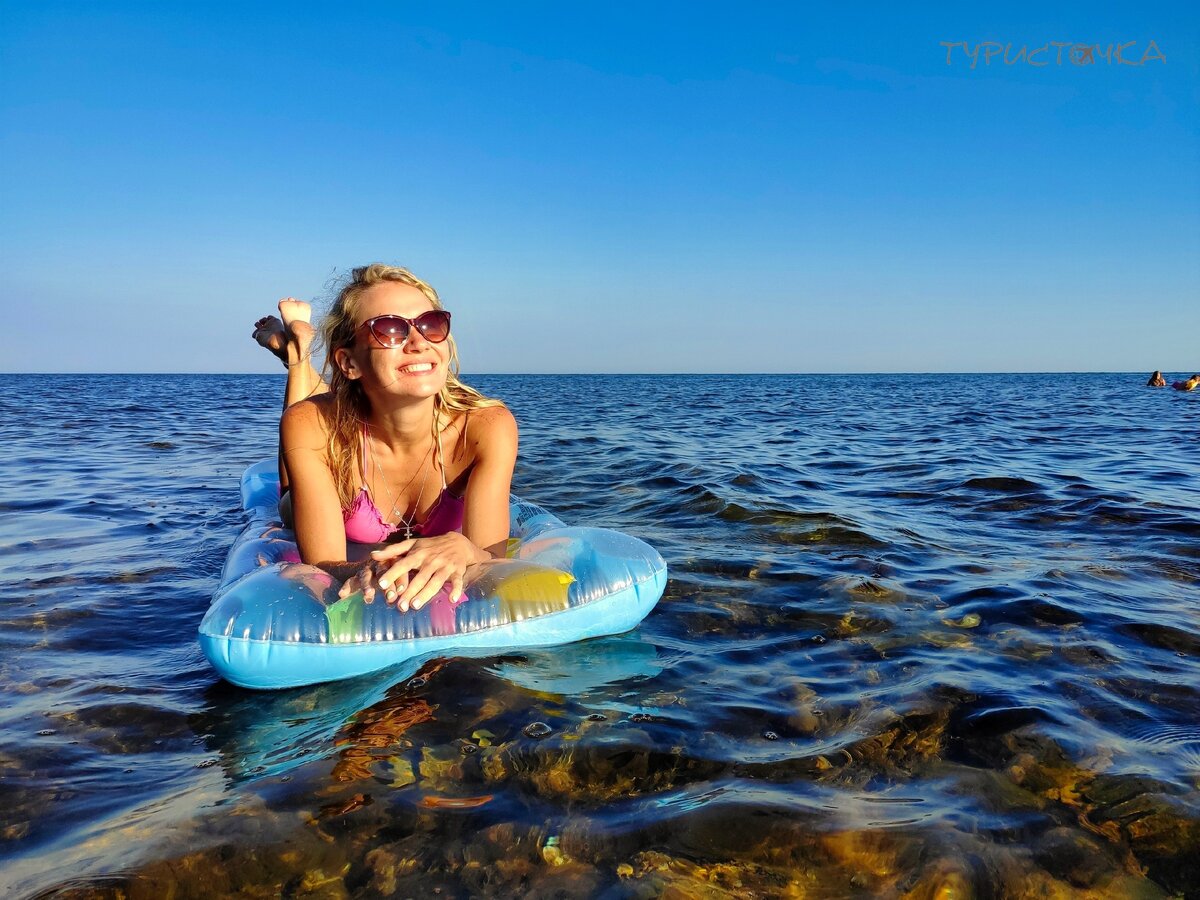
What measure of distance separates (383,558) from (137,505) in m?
4.93

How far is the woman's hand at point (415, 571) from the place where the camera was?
3029 mm

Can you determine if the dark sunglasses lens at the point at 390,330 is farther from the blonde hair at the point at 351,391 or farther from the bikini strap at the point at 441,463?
the bikini strap at the point at 441,463

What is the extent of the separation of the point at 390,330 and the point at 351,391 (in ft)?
1.88

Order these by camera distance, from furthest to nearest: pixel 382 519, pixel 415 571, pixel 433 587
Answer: pixel 382 519 → pixel 415 571 → pixel 433 587

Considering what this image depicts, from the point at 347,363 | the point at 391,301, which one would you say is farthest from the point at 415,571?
the point at 391,301

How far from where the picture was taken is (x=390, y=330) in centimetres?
340

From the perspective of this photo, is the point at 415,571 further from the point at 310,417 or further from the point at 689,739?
the point at 689,739

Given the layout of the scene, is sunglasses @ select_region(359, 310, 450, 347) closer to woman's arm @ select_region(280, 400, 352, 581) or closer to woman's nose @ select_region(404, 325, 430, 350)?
woman's nose @ select_region(404, 325, 430, 350)

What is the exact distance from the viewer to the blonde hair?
11.9 ft

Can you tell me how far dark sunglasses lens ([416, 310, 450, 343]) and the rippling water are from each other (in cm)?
141

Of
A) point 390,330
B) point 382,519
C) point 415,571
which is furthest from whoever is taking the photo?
point 382,519

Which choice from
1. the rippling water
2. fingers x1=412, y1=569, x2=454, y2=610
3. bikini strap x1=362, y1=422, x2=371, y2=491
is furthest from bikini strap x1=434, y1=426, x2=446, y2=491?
the rippling water

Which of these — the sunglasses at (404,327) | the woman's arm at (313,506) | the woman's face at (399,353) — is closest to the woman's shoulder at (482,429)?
the woman's face at (399,353)

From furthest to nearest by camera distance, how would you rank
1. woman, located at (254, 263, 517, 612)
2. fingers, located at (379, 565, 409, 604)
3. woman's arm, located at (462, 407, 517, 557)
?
1. woman's arm, located at (462, 407, 517, 557)
2. woman, located at (254, 263, 517, 612)
3. fingers, located at (379, 565, 409, 604)
